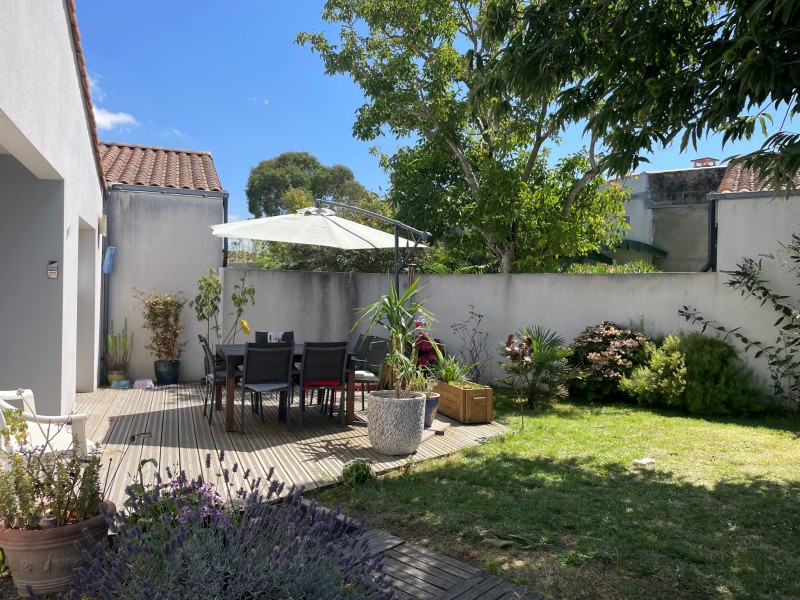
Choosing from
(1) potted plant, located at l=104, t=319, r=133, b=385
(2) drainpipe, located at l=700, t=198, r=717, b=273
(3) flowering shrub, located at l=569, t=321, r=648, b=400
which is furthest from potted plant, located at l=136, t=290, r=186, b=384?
(2) drainpipe, located at l=700, t=198, r=717, b=273

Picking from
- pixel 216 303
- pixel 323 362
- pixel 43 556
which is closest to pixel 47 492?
pixel 43 556

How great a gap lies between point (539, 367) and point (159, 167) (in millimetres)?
7789

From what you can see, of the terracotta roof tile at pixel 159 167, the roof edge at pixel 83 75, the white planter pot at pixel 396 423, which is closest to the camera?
the roof edge at pixel 83 75

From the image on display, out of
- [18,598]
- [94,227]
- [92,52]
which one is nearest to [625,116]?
[18,598]

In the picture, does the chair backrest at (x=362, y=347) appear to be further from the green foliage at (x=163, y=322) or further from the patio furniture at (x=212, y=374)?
the green foliage at (x=163, y=322)

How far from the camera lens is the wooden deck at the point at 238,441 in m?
4.98

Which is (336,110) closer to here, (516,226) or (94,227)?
(516,226)

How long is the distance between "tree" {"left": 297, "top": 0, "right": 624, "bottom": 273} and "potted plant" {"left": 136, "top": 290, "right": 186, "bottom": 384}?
5033mm

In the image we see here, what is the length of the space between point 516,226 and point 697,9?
20.5 feet

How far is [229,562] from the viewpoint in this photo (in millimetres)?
2219

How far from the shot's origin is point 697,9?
5.10m

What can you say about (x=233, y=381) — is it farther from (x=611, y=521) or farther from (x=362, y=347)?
(x=611, y=521)

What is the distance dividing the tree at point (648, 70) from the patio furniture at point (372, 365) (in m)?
3.50

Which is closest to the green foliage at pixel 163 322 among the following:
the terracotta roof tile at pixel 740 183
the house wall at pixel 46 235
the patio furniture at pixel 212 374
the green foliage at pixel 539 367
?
the patio furniture at pixel 212 374
